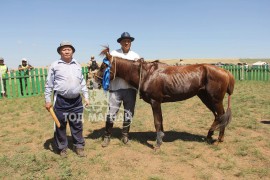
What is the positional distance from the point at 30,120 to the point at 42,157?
331 centimetres

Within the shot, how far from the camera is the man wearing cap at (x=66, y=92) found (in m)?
4.43

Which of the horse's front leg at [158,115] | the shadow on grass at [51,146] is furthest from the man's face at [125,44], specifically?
the shadow on grass at [51,146]

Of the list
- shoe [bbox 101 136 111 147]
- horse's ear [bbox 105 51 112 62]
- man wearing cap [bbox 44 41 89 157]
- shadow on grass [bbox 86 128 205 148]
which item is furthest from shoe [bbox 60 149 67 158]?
horse's ear [bbox 105 51 112 62]

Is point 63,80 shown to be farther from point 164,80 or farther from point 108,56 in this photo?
point 164,80

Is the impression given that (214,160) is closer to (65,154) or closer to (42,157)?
(65,154)

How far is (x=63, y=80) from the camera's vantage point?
4.43 metres

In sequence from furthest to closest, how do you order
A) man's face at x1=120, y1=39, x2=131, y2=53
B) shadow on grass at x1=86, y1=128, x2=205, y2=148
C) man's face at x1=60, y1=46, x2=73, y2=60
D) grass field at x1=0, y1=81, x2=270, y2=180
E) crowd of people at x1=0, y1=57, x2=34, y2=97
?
crowd of people at x1=0, y1=57, x2=34, y2=97
shadow on grass at x1=86, y1=128, x2=205, y2=148
man's face at x1=120, y1=39, x2=131, y2=53
man's face at x1=60, y1=46, x2=73, y2=60
grass field at x1=0, y1=81, x2=270, y2=180

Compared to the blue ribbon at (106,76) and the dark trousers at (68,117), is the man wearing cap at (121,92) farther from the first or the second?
the dark trousers at (68,117)

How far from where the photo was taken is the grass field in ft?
13.2

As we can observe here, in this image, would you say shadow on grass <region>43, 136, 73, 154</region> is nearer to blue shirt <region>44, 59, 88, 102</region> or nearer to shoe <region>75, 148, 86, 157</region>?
shoe <region>75, 148, 86, 157</region>

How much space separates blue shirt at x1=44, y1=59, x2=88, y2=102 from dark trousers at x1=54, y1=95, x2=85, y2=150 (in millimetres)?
165

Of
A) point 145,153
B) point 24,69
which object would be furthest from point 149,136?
point 24,69

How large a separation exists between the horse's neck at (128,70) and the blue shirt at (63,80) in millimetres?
928

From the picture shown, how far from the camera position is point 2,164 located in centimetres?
435
